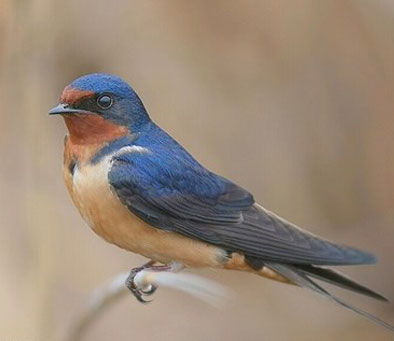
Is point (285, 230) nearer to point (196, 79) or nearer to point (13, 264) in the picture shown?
point (13, 264)

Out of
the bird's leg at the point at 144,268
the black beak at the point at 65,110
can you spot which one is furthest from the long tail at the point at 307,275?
the black beak at the point at 65,110

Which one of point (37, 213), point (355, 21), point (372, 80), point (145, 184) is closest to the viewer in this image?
point (145, 184)

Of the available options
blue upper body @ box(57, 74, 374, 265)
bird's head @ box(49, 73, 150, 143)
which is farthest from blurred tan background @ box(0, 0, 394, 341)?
bird's head @ box(49, 73, 150, 143)

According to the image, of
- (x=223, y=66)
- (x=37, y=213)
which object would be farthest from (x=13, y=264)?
(x=223, y=66)

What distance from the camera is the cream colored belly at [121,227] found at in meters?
1.56

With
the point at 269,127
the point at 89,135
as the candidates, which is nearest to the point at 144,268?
the point at 89,135

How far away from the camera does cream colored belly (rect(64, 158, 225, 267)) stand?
61.5 inches

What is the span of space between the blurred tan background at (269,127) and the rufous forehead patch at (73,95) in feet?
4.30

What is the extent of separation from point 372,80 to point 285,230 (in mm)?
1512

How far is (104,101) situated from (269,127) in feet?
5.37

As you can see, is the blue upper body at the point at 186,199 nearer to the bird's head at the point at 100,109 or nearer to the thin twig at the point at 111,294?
the bird's head at the point at 100,109

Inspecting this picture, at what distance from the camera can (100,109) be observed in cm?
150

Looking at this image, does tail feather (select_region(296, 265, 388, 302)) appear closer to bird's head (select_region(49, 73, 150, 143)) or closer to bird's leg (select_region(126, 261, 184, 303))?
bird's leg (select_region(126, 261, 184, 303))

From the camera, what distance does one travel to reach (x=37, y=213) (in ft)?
7.32
